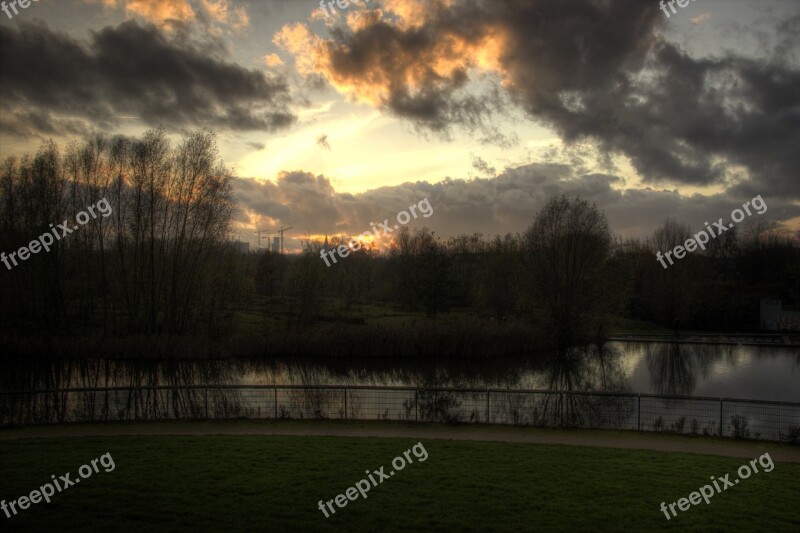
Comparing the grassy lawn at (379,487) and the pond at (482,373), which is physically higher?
the grassy lawn at (379,487)

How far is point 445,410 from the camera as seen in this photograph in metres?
17.3

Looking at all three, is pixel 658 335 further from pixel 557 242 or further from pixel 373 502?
pixel 373 502

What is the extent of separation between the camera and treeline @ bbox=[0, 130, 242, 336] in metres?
45.1

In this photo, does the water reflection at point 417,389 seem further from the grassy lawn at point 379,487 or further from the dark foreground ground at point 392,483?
the grassy lawn at point 379,487

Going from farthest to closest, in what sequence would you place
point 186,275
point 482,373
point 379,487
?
point 186,275 → point 482,373 → point 379,487

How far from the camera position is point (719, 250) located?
104 meters

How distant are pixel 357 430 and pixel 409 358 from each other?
83.5ft

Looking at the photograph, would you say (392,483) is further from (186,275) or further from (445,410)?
(186,275)

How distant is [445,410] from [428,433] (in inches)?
97.3

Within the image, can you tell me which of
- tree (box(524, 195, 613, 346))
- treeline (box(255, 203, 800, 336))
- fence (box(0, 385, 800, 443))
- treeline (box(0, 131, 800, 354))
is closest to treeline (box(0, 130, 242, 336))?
treeline (box(0, 131, 800, 354))

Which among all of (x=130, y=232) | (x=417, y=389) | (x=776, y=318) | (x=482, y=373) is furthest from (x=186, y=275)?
(x=776, y=318)

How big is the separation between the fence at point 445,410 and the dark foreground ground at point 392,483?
195 centimetres

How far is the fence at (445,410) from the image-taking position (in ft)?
53.5

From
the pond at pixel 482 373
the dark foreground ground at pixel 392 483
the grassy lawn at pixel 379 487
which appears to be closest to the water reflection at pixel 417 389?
the pond at pixel 482 373
